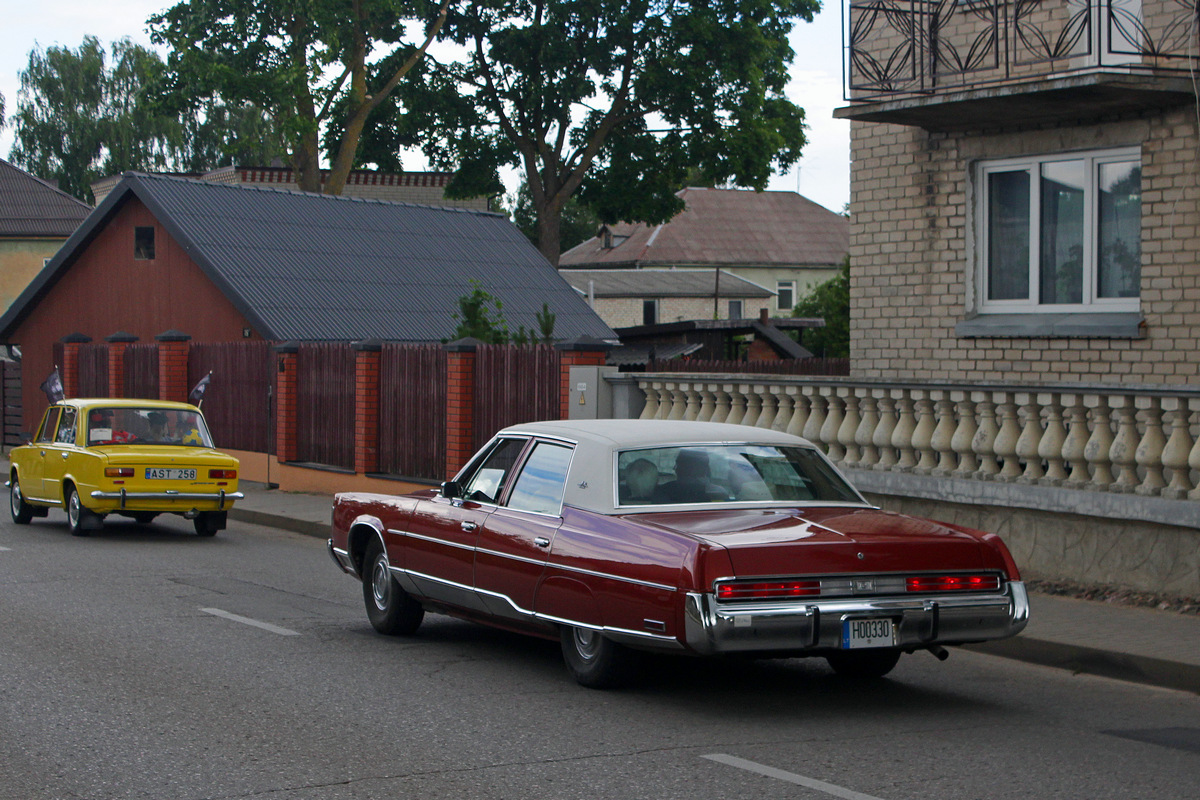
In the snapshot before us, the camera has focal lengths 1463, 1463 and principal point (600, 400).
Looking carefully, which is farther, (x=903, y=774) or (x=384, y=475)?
(x=384, y=475)

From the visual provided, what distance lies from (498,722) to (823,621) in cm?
162

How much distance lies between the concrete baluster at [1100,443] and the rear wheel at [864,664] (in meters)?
3.16

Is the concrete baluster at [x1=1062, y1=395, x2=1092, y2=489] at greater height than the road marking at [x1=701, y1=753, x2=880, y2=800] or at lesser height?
greater

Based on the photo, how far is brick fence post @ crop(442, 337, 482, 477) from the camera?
58.3ft

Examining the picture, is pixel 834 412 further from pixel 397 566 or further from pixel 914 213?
pixel 397 566

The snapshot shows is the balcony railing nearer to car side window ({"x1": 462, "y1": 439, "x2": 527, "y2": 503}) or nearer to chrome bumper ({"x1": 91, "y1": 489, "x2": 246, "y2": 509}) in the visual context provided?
car side window ({"x1": 462, "y1": 439, "x2": 527, "y2": 503})

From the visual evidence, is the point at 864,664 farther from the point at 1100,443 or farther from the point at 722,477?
the point at 1100,443

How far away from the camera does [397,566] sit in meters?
9.29

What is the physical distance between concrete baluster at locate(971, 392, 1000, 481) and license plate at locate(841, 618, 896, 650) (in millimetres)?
4681

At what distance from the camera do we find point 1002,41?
44.1ft

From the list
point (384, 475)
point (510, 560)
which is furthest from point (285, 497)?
point (510, 560)

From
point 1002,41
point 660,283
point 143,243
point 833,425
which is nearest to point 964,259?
point 1002,41

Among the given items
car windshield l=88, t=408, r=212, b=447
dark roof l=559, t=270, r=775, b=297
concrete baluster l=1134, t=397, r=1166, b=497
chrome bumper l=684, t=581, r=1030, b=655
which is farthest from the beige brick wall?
dark roof l=559, t=270, r=775, b=297

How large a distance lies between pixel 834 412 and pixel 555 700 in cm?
589
